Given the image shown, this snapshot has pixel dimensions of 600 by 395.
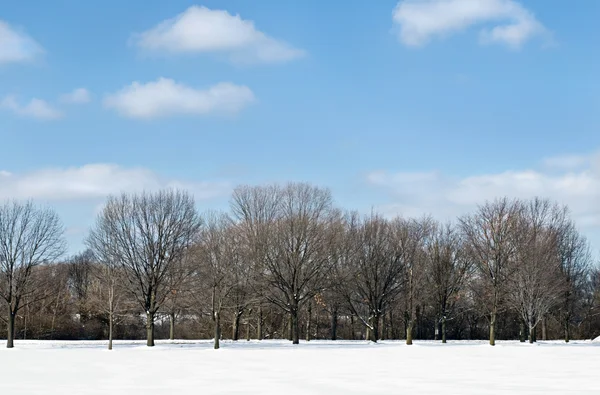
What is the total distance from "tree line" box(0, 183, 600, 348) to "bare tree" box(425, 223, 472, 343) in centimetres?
15

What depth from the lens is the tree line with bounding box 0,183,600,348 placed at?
54625 millimetres

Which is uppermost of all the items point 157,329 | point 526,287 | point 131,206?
point 131,206

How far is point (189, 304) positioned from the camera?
190ft

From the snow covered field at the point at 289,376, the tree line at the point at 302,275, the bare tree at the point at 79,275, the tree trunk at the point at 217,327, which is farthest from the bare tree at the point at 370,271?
the bare tree at the point at 79,275

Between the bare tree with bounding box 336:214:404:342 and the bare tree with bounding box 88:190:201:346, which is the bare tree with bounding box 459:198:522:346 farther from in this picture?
the bare tree with bounding box 88:190:201:346

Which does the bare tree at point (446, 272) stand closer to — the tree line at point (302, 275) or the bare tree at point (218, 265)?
the tree line at point (302, 275)

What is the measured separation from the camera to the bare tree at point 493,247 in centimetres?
6606

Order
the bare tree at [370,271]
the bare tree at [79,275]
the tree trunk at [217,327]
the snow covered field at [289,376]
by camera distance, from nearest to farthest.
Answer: the snow covered field at [289,376] < the tree trunk at [217,327] < the bare tree at [370,271] < the bare tree at [79,275]

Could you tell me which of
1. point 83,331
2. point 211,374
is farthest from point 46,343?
point 211,374

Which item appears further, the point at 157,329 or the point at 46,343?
the point at 157,329

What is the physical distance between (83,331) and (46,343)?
21.1 meters

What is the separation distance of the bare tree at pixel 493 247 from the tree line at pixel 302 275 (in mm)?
141

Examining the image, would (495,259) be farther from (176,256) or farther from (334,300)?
(176,256)

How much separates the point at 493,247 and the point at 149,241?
3356 cm
